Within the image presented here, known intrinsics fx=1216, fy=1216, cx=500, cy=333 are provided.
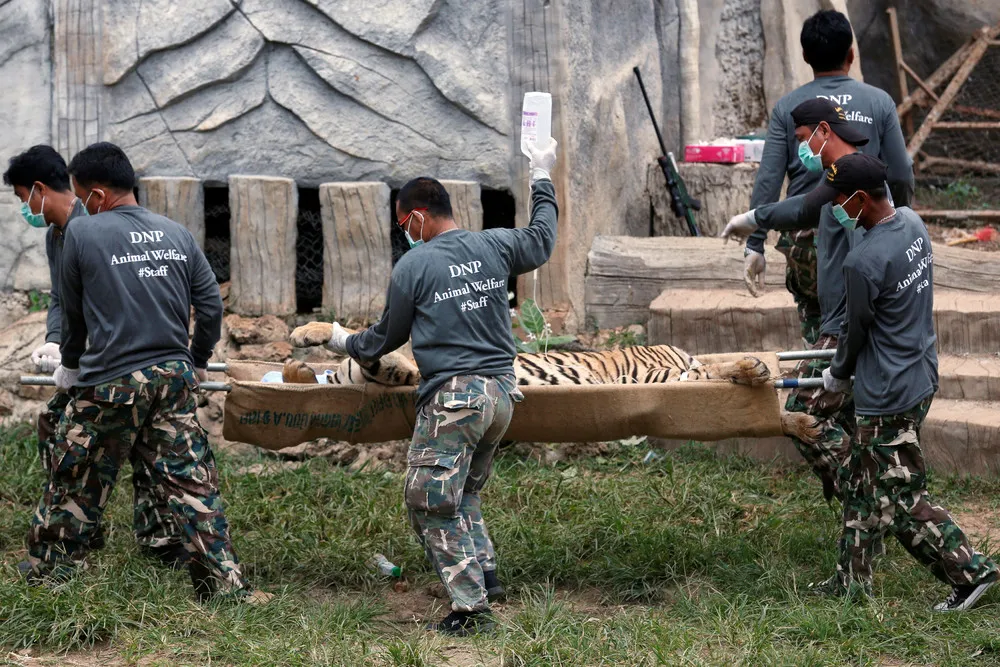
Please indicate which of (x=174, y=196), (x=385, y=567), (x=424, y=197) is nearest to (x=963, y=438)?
(x=385, y=567)

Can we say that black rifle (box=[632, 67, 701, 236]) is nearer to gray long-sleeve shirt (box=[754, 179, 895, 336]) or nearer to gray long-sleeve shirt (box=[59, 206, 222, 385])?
Answer: gray long-sleeve shirt (box=[754, 179, 895, 336])

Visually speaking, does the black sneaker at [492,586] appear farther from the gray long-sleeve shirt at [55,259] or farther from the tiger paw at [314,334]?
the gray long-sleeve shirt at [55,259]

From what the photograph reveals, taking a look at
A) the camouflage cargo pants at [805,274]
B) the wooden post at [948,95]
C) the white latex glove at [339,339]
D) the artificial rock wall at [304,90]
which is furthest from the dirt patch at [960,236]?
the white latex glove at [339,339]

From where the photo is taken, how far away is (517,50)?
7.80 metres

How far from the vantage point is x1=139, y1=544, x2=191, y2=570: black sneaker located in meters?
5.43

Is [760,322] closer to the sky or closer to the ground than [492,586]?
closer to the sky

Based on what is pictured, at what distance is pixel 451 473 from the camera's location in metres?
4.60

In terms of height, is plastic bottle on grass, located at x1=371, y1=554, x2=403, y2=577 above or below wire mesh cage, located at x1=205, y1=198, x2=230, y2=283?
below

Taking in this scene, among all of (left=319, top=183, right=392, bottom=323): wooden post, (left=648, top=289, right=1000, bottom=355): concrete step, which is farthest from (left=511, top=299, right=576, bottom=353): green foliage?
(left=319, top=183, right=392, bottom=323): wooden post

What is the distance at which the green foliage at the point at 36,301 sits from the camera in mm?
7938

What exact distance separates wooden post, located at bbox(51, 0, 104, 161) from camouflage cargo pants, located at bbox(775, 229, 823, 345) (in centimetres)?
464

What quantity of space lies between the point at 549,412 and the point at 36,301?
4.42 meters

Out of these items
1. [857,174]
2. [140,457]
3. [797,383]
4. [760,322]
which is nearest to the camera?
[857,174]

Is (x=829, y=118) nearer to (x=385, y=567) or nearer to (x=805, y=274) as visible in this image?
(x=805, y=274)
